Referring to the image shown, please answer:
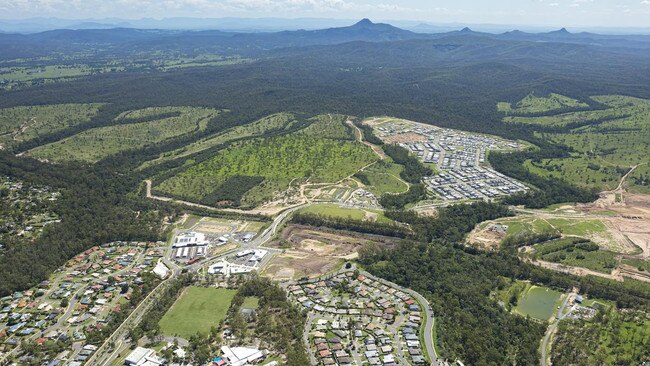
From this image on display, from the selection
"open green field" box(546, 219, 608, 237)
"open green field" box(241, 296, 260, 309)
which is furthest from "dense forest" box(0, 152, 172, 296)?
"open green field" box(546, 219, 608, 237)

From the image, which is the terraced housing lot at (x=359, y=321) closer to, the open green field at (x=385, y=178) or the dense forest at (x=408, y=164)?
the open green field at (x=385, y=178)

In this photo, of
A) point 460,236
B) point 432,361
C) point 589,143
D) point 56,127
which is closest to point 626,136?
point 589,143

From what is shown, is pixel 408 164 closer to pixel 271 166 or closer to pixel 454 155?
pixel 454 155

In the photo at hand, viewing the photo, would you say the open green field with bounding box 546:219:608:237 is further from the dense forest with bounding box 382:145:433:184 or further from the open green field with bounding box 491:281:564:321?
the dense forest with bounding box 382:145:433:184

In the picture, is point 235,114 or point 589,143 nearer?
point 589,143

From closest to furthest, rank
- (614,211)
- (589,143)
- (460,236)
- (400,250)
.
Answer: (400,250) → (460,236) → (614,211) → (589,143)

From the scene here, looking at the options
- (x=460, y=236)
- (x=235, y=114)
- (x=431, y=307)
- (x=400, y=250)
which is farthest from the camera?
(x=235, y=114)

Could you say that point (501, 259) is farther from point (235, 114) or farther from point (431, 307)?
point (235, 114)

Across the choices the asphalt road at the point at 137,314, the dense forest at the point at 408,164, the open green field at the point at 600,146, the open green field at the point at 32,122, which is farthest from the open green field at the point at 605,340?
the open green field at the point at 32,122
